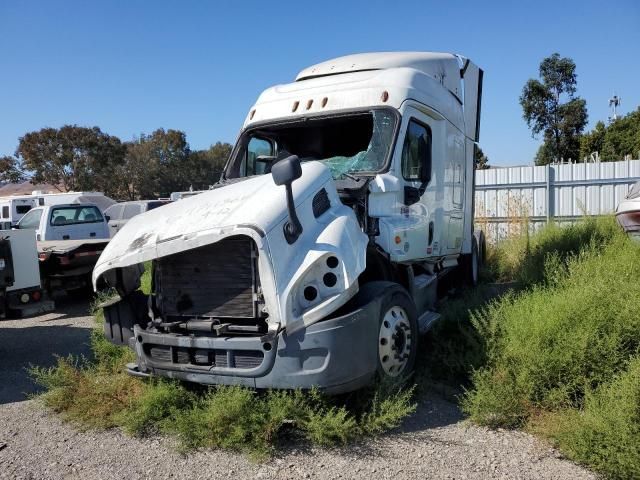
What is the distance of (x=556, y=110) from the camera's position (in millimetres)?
28766

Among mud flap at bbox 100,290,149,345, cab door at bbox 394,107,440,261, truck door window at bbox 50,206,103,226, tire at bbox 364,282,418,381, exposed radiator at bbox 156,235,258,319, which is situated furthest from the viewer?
truck door window at bbox 50,206,103,226

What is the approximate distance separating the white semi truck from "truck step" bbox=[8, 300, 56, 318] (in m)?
2.63

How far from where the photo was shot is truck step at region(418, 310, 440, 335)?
16.5ft

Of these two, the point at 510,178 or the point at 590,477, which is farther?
the point at 510,178

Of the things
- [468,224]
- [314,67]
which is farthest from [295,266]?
[468,224]

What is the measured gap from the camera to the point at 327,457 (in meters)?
3.71

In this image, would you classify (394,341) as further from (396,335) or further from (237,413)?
(237,413)

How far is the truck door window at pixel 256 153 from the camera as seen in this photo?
237 inches

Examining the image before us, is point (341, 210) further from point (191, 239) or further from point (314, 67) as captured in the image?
point (314, 67)

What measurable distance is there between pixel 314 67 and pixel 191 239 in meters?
3.40

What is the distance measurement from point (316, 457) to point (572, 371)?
197 cm

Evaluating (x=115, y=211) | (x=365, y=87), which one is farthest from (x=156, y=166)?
(x=365, y=87)

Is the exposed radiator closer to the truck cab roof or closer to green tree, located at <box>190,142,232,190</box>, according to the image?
the truck cab roof

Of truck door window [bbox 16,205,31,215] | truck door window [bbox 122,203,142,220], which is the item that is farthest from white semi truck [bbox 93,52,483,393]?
truck door window [bbox 16,205,31,215]
